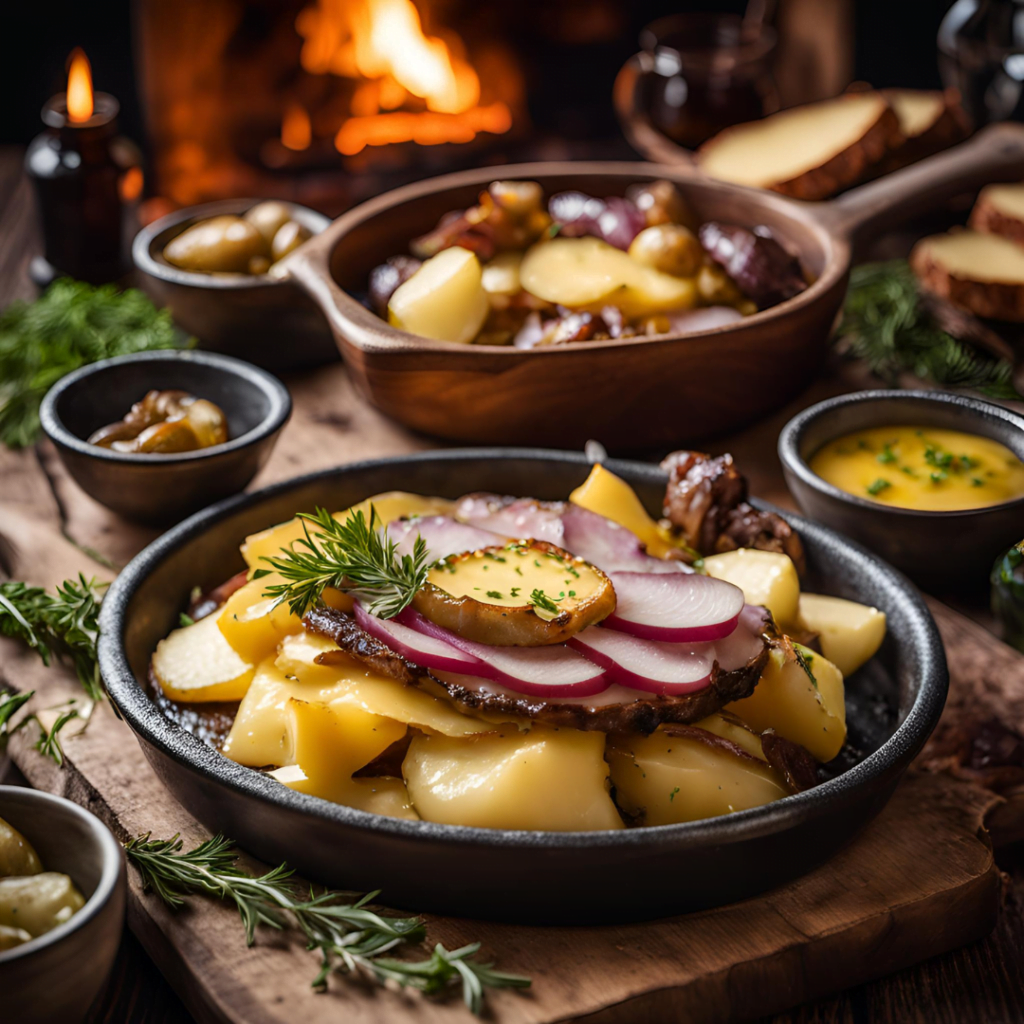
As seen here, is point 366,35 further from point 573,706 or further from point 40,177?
point 573,706

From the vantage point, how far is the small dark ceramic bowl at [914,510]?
7.13ft

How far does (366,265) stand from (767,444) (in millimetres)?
1119

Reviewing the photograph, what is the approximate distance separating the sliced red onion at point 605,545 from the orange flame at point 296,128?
3953 millimetres

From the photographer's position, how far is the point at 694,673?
1.59 m

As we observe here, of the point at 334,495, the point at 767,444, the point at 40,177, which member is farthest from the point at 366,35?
the point at 334,495

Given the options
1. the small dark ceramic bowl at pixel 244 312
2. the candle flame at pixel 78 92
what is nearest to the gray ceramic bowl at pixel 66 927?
the small dark ceramic bowl at pixel 244 312

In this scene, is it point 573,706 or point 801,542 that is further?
point 801,542

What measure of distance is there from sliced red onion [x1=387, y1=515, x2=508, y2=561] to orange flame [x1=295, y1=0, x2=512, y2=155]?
375 centimetres

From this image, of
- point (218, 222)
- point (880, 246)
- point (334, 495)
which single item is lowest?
point (880, 246)

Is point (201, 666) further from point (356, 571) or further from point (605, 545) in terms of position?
point (605, 545)

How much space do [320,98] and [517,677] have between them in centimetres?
436

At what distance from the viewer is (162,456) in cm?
236

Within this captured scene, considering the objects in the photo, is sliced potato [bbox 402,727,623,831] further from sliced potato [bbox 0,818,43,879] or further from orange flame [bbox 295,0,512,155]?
orange flame [bbox 295,0,512,155]

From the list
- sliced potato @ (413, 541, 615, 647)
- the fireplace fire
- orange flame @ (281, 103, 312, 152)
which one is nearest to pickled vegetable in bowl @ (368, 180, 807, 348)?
sliced potato @ (413, 541, 615, 647)
